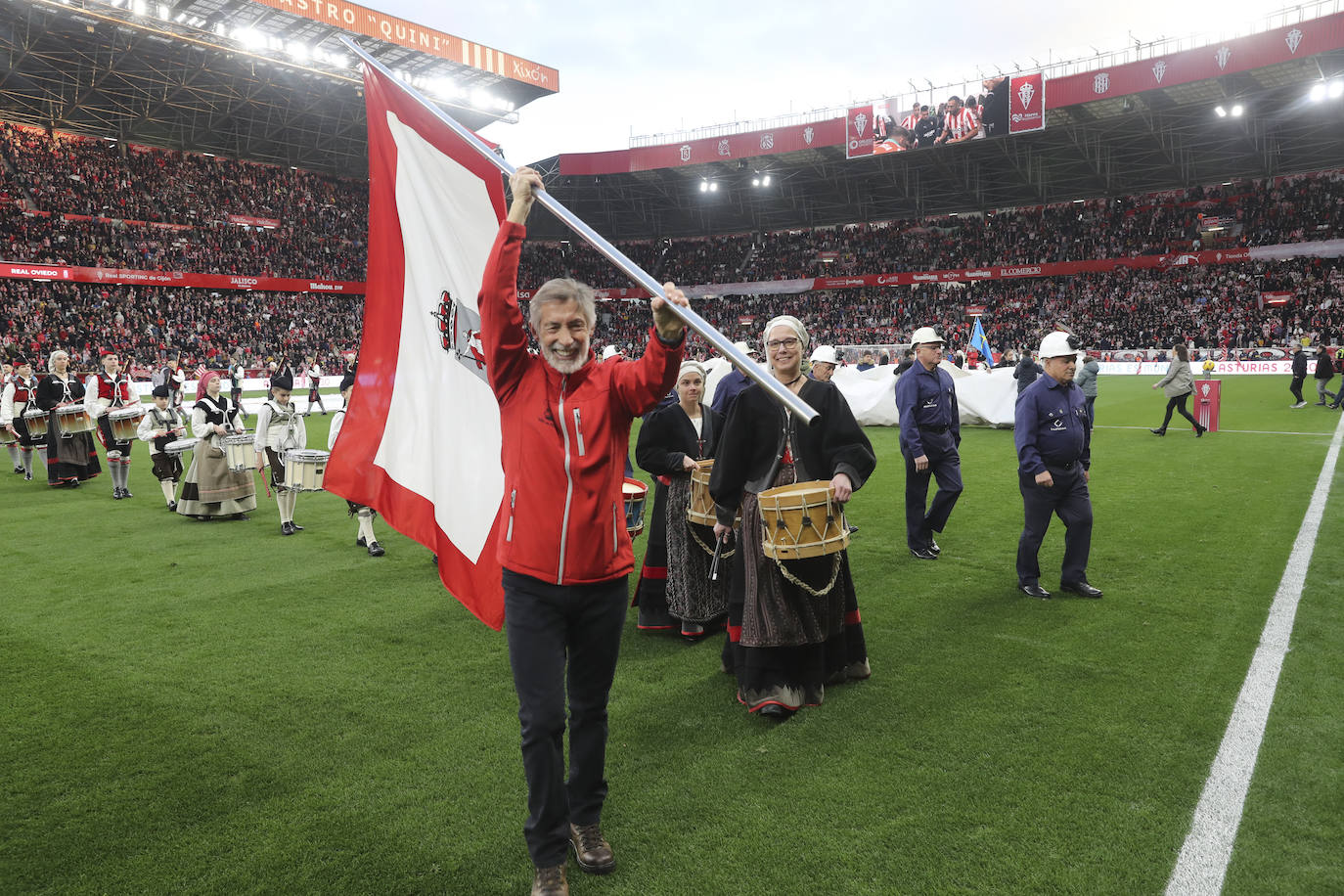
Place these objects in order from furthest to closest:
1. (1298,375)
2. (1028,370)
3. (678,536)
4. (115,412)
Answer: (1298,375) < (1028,370) < (115,412) < (678,536)

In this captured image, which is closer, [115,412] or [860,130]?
[115,412]

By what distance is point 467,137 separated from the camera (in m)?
3.47

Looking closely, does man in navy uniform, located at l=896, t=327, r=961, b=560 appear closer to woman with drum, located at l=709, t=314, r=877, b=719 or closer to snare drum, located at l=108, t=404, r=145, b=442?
woman with drum, located at l=709, t=314, r=877, b=719

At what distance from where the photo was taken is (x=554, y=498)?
9.23ft

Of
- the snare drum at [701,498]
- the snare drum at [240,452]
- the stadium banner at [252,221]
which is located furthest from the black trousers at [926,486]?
the stadium banner at [252,221]

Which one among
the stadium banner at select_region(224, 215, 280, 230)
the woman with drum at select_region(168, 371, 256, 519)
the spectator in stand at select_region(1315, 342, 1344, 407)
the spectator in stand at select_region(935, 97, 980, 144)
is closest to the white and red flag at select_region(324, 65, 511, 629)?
the woman with drum at select_region(168, 371, 256, 519)

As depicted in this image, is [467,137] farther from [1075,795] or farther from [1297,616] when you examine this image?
[1297,616]

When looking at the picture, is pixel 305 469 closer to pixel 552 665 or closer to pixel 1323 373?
pixel 552 665

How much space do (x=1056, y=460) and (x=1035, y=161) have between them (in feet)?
136

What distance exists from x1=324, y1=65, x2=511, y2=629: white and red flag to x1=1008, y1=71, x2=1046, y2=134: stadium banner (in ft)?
115

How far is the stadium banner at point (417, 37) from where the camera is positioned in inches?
1289

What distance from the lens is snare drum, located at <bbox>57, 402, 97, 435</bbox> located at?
40.5 feet

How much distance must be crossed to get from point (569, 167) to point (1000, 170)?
23.3m

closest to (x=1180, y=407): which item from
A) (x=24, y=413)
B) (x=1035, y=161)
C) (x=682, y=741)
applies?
(x=682, y=741)
